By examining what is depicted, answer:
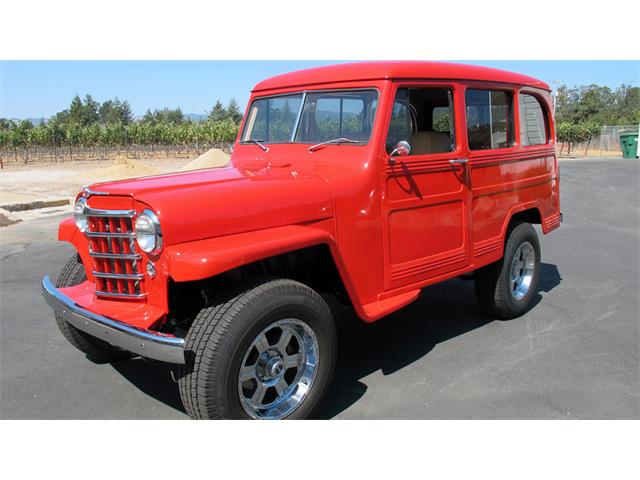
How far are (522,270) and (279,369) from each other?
11.1 feet

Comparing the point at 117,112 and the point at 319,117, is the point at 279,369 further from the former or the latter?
the point at 117,112

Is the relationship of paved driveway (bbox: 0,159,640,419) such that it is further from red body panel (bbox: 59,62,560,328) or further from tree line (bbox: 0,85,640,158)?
tree line (bbox: 0,85,640,158)

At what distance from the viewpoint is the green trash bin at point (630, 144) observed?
30953 millimetres

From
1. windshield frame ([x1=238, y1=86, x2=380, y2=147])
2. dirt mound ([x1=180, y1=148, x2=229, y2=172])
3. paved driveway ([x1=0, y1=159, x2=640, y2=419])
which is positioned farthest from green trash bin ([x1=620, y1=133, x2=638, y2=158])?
windshield frame ([x1=238, y1=86, x2=380, y2=147])

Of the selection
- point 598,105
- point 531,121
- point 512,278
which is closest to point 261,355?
point 512,278

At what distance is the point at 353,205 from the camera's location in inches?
145

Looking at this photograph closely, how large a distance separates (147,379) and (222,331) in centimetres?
159

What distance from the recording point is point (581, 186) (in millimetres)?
17172

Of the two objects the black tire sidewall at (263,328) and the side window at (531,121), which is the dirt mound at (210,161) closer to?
the side window at (531,121)

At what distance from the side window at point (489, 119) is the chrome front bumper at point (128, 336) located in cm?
293

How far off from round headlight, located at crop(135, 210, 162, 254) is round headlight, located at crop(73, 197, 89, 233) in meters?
0.62

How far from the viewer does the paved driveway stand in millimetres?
3666

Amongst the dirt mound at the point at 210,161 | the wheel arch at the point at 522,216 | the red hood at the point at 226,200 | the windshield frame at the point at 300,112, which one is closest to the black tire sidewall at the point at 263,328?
the red hood at the point at 226,200

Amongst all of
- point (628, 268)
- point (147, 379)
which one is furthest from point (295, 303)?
point (628, 268)
